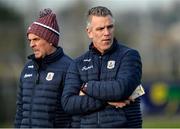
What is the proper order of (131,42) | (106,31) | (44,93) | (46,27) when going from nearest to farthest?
(106,31) < (44,93) < (46,27) < (131,42)

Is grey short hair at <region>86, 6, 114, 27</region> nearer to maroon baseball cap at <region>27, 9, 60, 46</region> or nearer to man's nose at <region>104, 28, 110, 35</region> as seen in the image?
man's nose at <region>104, 28, 110, 35</region>

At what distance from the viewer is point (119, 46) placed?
25.3 ft

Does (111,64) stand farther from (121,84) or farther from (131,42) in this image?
(131,42)

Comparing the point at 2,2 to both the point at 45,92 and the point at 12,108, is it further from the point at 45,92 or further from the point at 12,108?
the point at 45,92

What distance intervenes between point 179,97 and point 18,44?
730 inches

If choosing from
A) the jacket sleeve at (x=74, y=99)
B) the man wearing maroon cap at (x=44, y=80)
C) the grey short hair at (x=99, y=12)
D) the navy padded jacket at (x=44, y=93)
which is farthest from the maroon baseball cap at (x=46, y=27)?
the grey short hair at (x=99, y=12)

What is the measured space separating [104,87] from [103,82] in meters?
0.06

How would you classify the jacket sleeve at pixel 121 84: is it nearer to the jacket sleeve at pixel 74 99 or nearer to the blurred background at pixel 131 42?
the jacket sleeve at pixel 74 99

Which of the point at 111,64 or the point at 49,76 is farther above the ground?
the point at 111,64

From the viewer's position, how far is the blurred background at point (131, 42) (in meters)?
28.5

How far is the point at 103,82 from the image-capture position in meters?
7.51

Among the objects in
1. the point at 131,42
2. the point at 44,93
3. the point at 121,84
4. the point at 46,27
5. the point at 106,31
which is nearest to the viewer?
the point at 121,84

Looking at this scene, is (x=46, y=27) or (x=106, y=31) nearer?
(x=106, y=31)

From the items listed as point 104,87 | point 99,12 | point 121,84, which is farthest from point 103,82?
point 99,12
